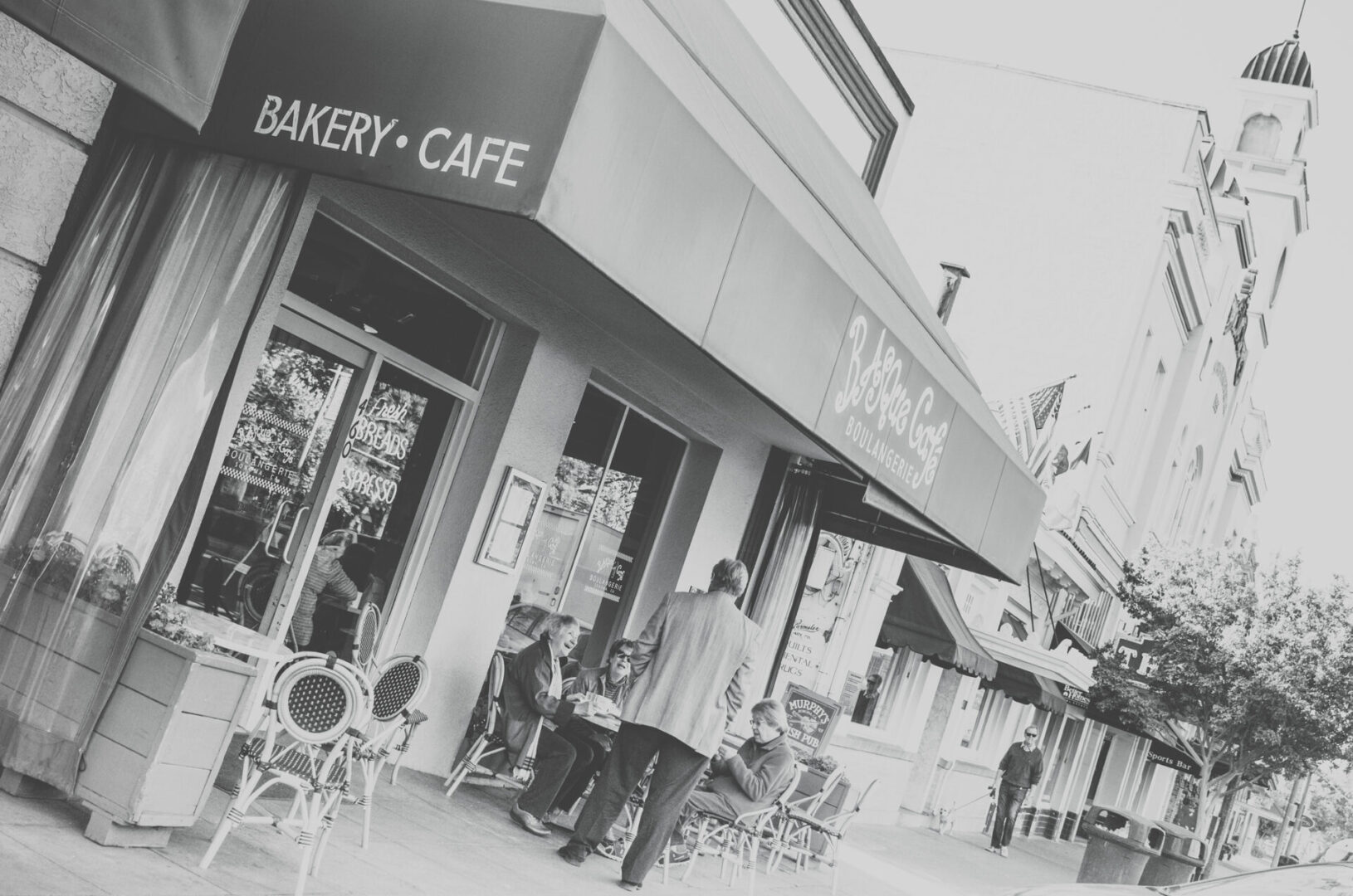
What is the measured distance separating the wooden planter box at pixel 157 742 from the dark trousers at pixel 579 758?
3174mm

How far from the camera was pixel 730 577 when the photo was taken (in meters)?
7.30

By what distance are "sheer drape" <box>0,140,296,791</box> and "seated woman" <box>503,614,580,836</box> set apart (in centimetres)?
303

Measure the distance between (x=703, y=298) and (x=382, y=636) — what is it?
3745 millimetres

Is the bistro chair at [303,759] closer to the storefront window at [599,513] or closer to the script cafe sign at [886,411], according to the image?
the script cafe sign at [886,411]

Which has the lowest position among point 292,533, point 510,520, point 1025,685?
point 292,533

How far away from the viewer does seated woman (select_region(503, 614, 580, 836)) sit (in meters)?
7.98

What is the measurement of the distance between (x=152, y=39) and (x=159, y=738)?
8.34 ft

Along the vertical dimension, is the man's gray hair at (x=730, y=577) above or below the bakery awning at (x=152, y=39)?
below

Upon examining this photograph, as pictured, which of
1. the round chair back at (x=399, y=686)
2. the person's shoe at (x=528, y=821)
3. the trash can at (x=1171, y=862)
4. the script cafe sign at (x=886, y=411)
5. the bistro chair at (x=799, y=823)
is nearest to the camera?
the round chair back at (x=399, y=686)

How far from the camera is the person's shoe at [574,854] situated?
7.41 meters

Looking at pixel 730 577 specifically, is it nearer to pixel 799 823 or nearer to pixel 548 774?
pixel 548 774

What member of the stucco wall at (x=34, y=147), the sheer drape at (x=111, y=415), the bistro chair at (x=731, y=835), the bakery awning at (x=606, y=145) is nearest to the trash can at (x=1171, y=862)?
the bistro chair at (x=731, y=835)

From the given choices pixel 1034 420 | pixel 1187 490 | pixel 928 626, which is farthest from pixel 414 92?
pixel 1187 490

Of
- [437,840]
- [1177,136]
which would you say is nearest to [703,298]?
[437,840]
